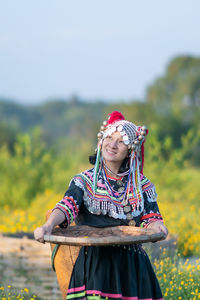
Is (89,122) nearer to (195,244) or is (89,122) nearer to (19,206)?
(19,206)

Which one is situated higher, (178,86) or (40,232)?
(178,86)

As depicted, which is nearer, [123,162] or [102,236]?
[102,236]

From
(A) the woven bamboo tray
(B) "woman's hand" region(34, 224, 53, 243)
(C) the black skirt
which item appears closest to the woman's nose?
(A) the woven bamboo tray

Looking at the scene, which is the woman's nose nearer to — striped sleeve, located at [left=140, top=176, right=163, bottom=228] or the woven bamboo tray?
striped sleeve, located at [left=140, top=176, right=163, bottom=228]

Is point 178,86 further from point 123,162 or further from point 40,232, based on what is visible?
point 40,232

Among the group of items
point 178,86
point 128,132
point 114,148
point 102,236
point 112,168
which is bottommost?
point 102,236

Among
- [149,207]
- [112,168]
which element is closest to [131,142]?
[112,168]

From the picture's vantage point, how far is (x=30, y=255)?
5.51 m

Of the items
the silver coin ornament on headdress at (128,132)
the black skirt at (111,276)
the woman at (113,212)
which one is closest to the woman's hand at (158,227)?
Result: the woman at (113,212)

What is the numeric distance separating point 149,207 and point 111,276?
54 centimetres

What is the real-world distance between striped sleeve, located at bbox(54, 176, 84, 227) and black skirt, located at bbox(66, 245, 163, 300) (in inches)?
9.6

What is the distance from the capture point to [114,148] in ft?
11.9

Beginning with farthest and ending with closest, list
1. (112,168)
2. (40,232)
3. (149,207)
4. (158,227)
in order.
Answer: (112,168) < (149,207) < (158,227) < (40,232)

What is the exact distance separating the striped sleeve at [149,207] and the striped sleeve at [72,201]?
0.44 meters
